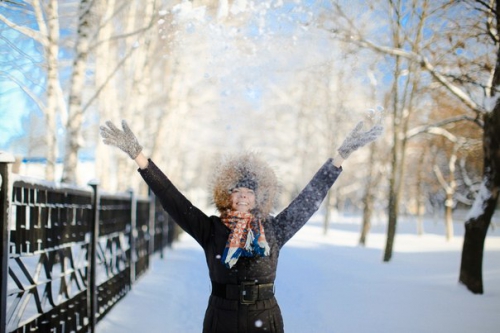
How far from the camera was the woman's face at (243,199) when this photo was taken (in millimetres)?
2693

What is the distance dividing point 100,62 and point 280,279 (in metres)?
6.88

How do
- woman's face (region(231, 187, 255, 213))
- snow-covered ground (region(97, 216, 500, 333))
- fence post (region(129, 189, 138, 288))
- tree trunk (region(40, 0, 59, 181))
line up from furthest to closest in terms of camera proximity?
fence post (region(129, 189, 138, 288)) → tree trunk (region(40, 0, 59, 181)) → snow-covered ground (region(97, 216, 500, 333)) → woman's face (region(231, 187, 255, 213))

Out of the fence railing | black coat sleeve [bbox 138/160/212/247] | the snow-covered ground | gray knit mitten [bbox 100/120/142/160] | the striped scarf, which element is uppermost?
gray knit mitten [bbox 100/120/142/160]

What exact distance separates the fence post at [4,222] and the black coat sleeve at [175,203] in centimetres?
120

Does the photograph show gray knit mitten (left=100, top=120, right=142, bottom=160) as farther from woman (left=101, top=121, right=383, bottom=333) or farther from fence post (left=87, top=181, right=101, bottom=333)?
fence post (left=87, top=181, right=101, bottom=333)

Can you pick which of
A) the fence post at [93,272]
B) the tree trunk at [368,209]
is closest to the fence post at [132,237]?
the fence post at [93,272]

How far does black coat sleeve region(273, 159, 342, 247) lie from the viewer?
8.92 feet

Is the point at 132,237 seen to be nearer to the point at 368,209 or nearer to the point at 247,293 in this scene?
the point at 247,293

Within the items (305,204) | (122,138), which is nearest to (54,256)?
(122,138)

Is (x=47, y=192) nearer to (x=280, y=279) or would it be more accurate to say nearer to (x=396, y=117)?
(x=280, y=279)

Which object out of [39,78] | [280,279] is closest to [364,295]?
[280,279]

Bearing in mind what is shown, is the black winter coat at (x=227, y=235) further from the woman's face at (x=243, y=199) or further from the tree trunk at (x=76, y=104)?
the tree trunk at (x=76, y=104)

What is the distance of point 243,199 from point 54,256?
2516 mm

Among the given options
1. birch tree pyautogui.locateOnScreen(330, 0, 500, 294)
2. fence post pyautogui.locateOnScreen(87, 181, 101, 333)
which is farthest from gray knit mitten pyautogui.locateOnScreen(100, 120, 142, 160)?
birch tree pyautogui.locateOnScreen(330, 0, 500, 294)
